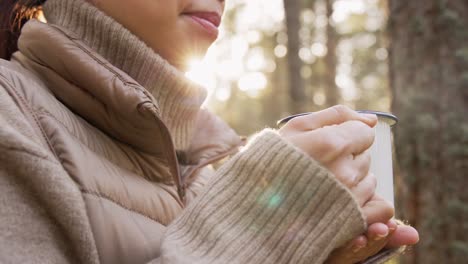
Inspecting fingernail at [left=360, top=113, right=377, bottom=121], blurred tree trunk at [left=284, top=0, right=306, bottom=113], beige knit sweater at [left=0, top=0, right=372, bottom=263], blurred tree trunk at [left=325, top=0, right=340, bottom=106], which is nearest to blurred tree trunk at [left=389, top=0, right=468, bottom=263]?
fingernail at [left=360, top=113, right=377, bottom=121]

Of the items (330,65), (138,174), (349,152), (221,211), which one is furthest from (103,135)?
(330,65)

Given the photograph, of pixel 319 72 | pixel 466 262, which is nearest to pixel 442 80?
pixel 466 262

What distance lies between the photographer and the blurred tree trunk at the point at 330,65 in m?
10.5

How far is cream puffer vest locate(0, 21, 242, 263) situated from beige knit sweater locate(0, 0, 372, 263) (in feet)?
0.20

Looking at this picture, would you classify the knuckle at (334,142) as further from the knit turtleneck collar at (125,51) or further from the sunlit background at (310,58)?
the sunlit background at (310,58)

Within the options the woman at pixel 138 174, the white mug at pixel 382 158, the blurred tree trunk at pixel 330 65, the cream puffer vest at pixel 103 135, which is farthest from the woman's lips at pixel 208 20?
the blurred tree trunk at pixel 330 65

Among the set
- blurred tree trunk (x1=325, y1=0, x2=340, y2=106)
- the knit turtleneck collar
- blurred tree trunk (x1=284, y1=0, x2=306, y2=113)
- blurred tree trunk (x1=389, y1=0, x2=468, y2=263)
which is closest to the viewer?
the knit turtleneck collar

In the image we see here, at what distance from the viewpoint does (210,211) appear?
1.12 meters

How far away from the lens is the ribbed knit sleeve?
1046mm

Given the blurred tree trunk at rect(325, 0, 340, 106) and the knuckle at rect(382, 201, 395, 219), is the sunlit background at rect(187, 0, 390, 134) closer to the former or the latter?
the blurred tree trunk at rect(325, 0, 340, 106)

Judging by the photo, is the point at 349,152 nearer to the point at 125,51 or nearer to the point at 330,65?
the point at 125,51

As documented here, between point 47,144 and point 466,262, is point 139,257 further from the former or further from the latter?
point 466,262

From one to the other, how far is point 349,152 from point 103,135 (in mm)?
602

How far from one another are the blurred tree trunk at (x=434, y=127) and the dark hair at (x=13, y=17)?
197cm
